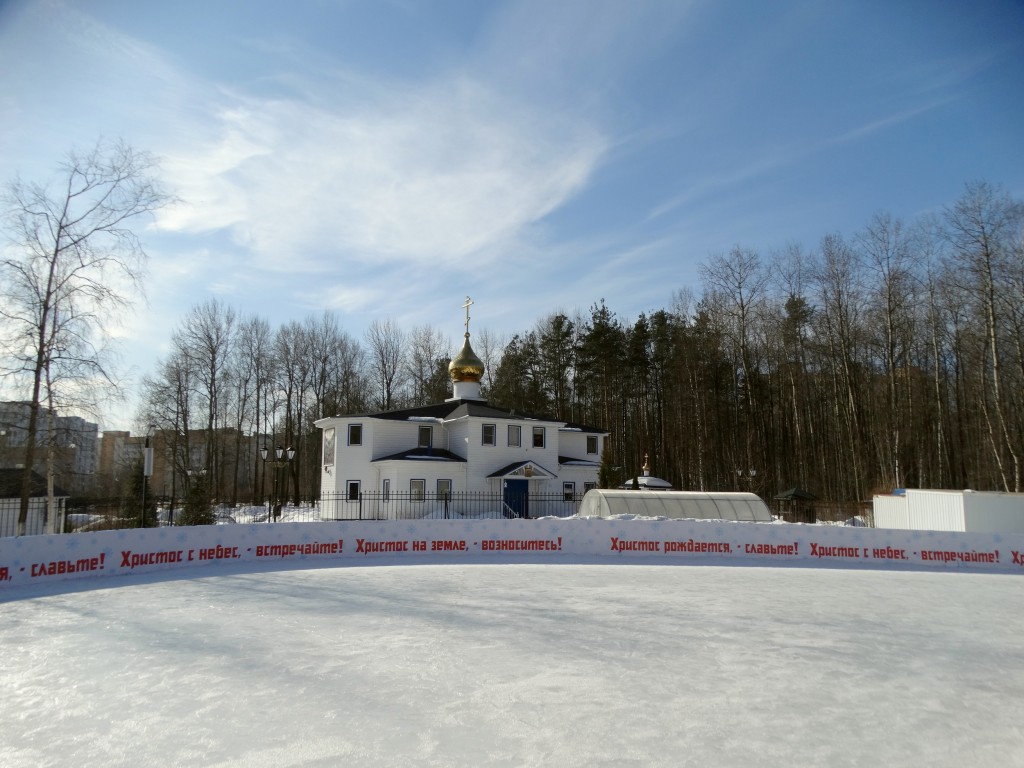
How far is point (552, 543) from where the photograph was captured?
20312mm

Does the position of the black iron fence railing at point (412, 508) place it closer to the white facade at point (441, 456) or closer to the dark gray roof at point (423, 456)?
the white facade at point (441, 456)

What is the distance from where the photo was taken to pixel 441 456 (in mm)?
35531

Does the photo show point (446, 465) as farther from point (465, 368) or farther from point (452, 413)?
point (465, 368)

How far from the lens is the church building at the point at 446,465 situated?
111 feet

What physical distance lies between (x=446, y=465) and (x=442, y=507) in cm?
226

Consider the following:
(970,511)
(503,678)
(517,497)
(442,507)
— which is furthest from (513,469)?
(503,678)

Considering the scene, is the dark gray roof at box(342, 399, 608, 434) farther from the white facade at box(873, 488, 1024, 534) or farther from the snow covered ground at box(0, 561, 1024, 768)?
the snow covered ground at box(0, 561, 1024, 768)

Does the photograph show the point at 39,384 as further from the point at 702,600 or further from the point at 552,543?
the point at 702,600

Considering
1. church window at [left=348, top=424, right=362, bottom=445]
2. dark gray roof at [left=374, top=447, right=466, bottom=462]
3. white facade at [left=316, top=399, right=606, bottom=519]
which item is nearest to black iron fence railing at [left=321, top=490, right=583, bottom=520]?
white facade at [left=316, top=399, right=606, bottom=519]

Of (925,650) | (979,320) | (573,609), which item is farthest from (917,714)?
(979,320)

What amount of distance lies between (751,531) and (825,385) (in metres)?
32.1

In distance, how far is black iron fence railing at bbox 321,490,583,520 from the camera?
109ft

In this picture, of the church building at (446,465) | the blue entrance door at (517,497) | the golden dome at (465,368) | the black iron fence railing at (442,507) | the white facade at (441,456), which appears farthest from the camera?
the golden dome at (465,368)

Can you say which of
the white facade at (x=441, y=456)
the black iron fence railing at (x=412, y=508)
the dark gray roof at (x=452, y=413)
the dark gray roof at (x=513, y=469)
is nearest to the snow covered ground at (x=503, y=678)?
the black iron fence railing at (x=412, y=508)
